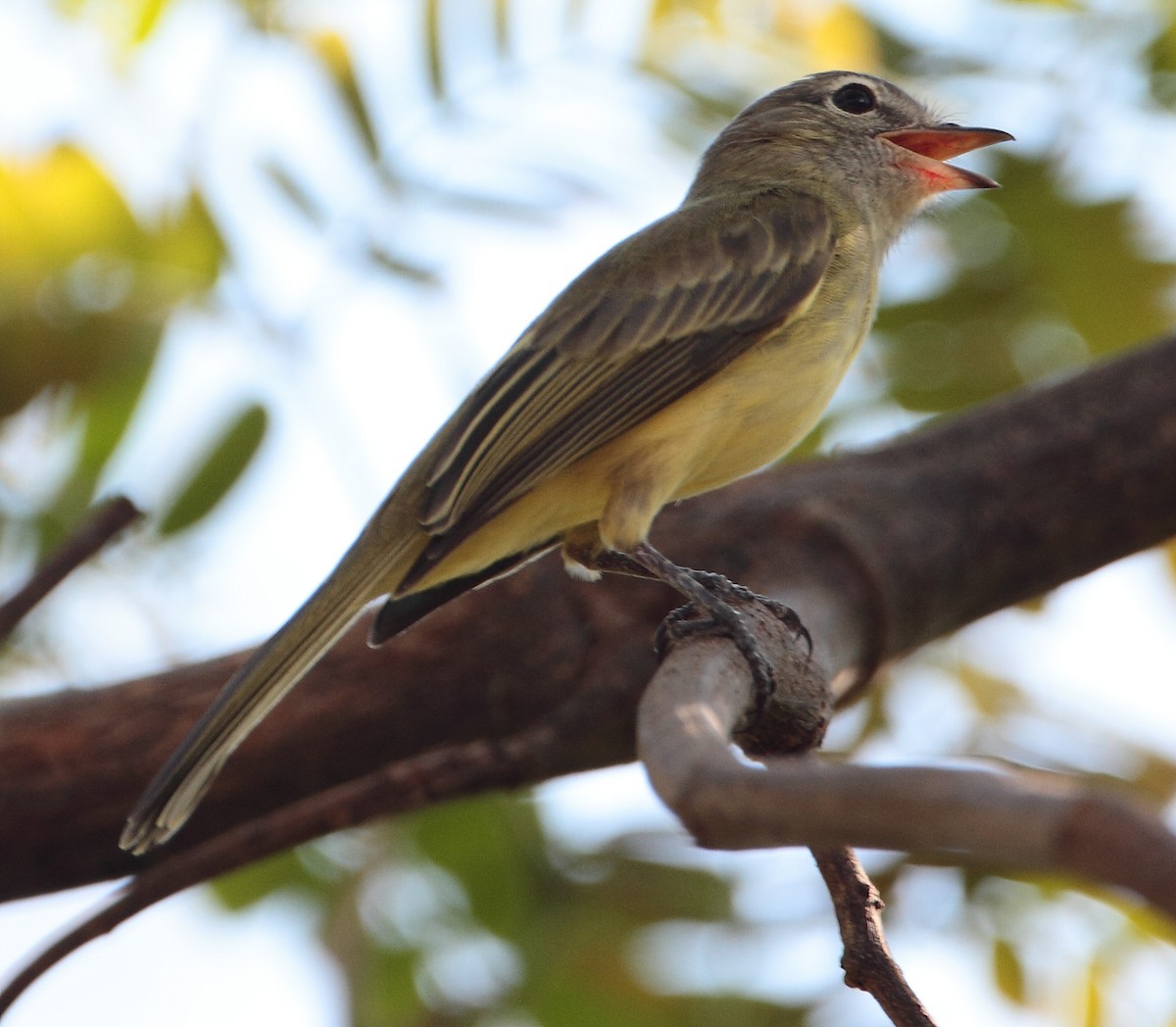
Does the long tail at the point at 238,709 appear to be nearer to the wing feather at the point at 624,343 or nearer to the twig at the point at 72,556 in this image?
the wing feather at the point at 624,343

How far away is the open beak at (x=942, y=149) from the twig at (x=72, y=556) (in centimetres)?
256

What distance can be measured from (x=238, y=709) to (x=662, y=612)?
1.14 m

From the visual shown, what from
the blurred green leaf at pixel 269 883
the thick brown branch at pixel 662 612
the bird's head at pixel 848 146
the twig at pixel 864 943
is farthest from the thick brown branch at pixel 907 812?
the bird's head at pixel 848 146

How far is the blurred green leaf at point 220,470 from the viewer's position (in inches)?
156

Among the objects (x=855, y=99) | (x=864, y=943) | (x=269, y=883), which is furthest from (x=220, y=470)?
(x=864, y=943)

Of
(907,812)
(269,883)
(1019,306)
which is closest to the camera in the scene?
(907,812)

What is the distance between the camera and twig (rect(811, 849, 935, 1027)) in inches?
76.9

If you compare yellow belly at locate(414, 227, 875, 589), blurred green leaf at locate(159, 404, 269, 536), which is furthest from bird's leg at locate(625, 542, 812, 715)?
blurred green leaf at locate(159, 404, 269, 536)

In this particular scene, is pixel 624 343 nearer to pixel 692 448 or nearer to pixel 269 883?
pixel 692 448

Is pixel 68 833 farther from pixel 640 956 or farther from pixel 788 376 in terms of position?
pixel 788 376

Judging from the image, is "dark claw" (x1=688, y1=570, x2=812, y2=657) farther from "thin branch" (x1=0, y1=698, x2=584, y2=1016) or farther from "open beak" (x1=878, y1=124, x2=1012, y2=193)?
"open beak" (x1=878, y1=124, x2=1012, y2=193)

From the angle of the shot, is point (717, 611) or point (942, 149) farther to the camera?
point (942, 149)

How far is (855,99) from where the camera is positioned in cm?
478

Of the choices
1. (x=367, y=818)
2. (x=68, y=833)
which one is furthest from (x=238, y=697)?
(x=68, y=833)
